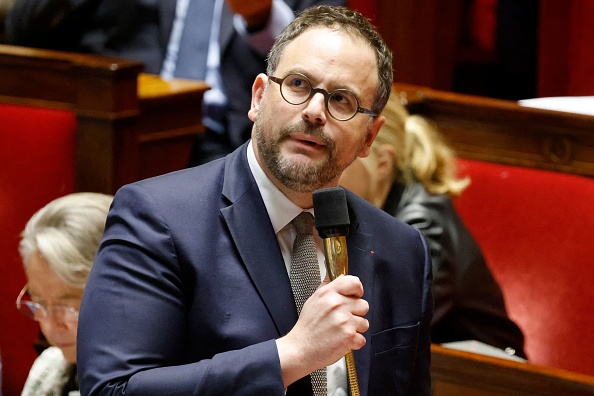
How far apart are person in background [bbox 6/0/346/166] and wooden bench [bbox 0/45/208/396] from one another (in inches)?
5.5

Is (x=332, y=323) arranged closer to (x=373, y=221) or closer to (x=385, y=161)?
(x=373, y=221)

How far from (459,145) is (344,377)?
151 centimetres

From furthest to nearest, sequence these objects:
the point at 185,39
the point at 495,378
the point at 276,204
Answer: the point at 185,39
the point at 495,378
the point at 276,204

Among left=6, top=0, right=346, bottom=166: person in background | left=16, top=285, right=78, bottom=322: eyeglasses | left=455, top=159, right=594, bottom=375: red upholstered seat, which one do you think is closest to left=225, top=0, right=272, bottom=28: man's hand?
left=6, top=0, right=346, bottom=166: person in background

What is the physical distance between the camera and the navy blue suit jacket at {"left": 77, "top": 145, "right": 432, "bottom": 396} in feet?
3.80

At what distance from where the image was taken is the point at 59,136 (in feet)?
7.98

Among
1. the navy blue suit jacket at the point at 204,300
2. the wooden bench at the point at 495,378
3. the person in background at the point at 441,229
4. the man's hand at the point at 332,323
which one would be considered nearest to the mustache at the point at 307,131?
the navy blue suit jacket at the point at 204,300

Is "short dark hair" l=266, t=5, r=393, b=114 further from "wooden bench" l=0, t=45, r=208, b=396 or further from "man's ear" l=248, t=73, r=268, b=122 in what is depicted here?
"wooden bench" l=0, t=45, r=208, b=396

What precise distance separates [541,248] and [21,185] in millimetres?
Result: 1263

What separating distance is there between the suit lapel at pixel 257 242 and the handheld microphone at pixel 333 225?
14 cm

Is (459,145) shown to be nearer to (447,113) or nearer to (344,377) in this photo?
(447,113)

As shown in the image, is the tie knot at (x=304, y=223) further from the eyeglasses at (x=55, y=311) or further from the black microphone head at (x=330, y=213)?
the eyeglasses at (x=55, y=311)

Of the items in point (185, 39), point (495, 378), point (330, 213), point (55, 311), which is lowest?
point (495, 378)

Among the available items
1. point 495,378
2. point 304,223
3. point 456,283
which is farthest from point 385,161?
point 304,223
